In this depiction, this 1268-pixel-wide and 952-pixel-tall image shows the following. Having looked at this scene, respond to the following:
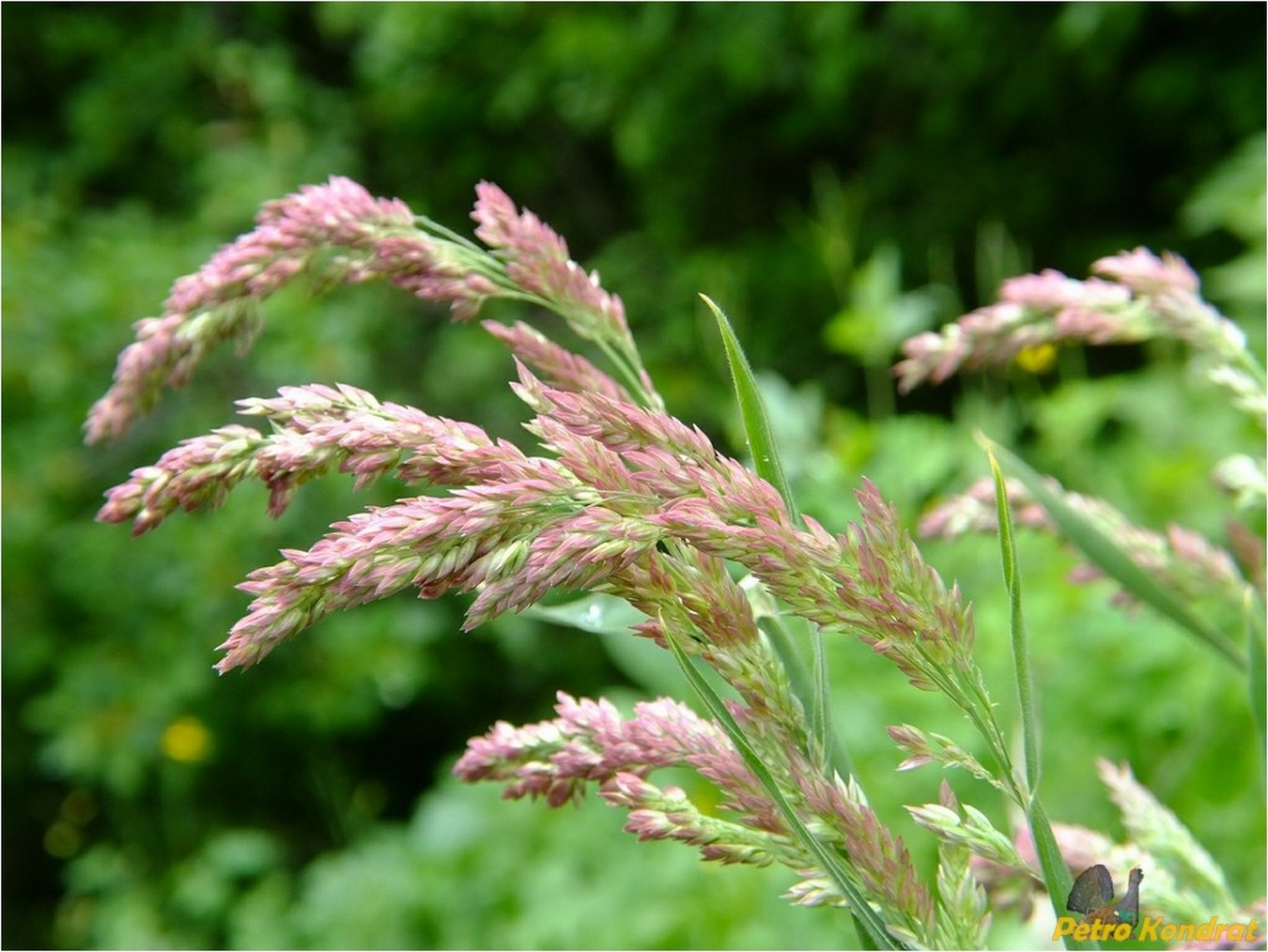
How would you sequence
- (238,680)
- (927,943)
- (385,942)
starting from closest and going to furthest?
(927,943)
(385,942)
(238,680)

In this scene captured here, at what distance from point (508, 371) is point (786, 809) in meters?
3.15

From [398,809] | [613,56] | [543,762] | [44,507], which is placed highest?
[613,56]

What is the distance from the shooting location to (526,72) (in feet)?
13.8

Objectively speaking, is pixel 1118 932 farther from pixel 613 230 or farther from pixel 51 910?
pixel 613 230

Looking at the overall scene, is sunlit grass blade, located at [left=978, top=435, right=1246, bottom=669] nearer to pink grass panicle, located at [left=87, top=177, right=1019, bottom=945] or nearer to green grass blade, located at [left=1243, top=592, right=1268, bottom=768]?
green grass blade, located at [left=1243, top=592, right=1268, bottom=768]

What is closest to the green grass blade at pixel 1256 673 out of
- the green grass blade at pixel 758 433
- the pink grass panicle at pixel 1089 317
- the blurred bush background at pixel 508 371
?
the pink grass panicle at pixel 1089 317

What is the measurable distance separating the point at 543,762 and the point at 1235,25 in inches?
142

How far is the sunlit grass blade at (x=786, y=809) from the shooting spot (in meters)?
0.52

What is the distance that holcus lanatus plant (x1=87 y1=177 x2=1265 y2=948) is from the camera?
1.63 ft

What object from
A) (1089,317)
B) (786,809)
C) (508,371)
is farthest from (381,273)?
(508,371)

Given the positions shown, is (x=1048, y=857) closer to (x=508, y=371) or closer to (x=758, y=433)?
(x=758, y=433)

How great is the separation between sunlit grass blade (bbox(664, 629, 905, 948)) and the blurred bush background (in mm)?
1267

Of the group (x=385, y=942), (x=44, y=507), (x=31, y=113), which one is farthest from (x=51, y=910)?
(x=31, y=113)

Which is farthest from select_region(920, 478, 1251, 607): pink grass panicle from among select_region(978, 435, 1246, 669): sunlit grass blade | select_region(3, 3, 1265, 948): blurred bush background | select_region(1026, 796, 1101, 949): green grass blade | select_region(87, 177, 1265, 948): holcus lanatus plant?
select_region(3, 3, 1265, 948): blurred bush background
